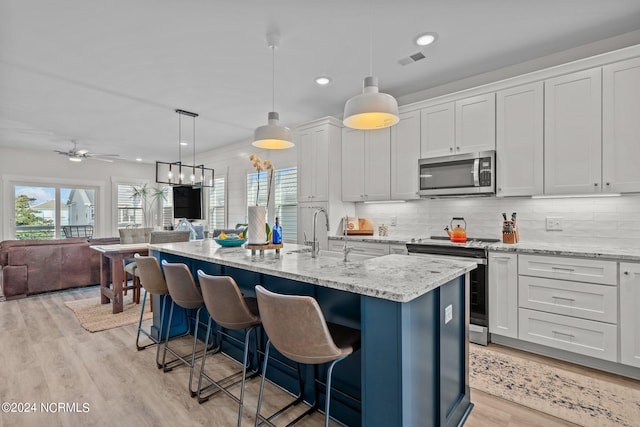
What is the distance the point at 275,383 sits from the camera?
231 cm

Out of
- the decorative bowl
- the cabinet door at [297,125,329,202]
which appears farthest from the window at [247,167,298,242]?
the decorative bowl

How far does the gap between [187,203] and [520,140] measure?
6.88 metres

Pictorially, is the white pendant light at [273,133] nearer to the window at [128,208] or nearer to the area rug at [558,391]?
the area rug at [558,391]

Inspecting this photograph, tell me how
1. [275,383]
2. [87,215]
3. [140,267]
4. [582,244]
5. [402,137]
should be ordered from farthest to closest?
1. [87,215]
2. [402,137]
3. [582,244]
4. [140,267]
5. [275,383]

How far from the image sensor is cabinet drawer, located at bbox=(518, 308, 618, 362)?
7.97 ft

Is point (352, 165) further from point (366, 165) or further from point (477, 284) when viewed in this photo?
point (477, 284)

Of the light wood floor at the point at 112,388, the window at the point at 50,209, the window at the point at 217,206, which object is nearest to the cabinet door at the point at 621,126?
the light wood floor at the point at 112,388

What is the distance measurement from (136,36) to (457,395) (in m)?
3.72

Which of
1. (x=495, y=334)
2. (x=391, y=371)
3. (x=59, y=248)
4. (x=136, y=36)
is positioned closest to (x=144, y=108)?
(x=136, y=36)

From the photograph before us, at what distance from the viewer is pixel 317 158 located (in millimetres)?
4523

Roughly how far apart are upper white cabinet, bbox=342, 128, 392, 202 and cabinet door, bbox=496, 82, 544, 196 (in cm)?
129

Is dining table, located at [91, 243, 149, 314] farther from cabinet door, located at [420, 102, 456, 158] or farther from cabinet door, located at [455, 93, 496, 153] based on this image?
cabinet door, located at [455, 93, 496, 153]

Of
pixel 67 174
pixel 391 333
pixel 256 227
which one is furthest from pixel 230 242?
pixel 67 174

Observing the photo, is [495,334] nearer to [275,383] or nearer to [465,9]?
[275,383]
